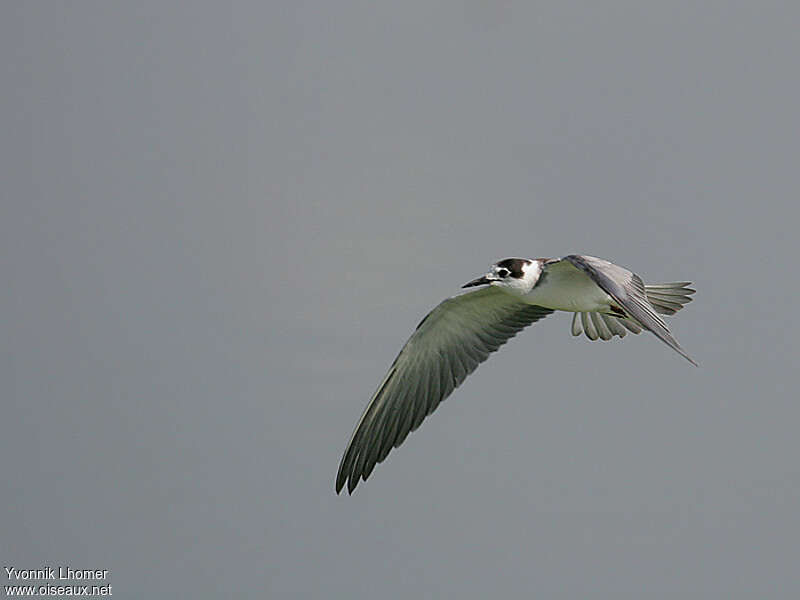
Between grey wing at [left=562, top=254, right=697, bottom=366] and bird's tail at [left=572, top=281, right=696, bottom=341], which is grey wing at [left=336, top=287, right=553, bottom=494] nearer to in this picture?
bird's tail at [left=572, top=281, right=696, bottom=341]

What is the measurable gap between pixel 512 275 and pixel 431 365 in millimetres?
1861

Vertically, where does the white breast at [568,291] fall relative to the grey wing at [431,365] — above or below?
above

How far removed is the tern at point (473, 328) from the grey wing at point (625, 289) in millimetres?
130

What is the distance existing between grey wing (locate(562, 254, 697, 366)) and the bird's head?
3.38ft

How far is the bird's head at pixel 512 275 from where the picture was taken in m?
14.8

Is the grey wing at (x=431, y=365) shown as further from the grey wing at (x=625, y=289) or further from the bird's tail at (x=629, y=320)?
the grey wing at (x=625, y=289)

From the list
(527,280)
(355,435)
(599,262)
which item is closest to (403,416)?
(355,435)

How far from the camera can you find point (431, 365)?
1598 centimetres

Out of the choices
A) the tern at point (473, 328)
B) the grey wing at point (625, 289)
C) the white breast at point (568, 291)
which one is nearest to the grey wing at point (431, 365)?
the tern at point (473, 328)

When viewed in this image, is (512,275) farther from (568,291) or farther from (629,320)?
(629,320)

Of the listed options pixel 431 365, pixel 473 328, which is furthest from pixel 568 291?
pixel 431 365

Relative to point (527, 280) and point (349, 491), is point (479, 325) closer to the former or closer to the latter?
point (527, 280)

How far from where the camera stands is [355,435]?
15445 mm

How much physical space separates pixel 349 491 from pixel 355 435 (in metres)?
0.68
